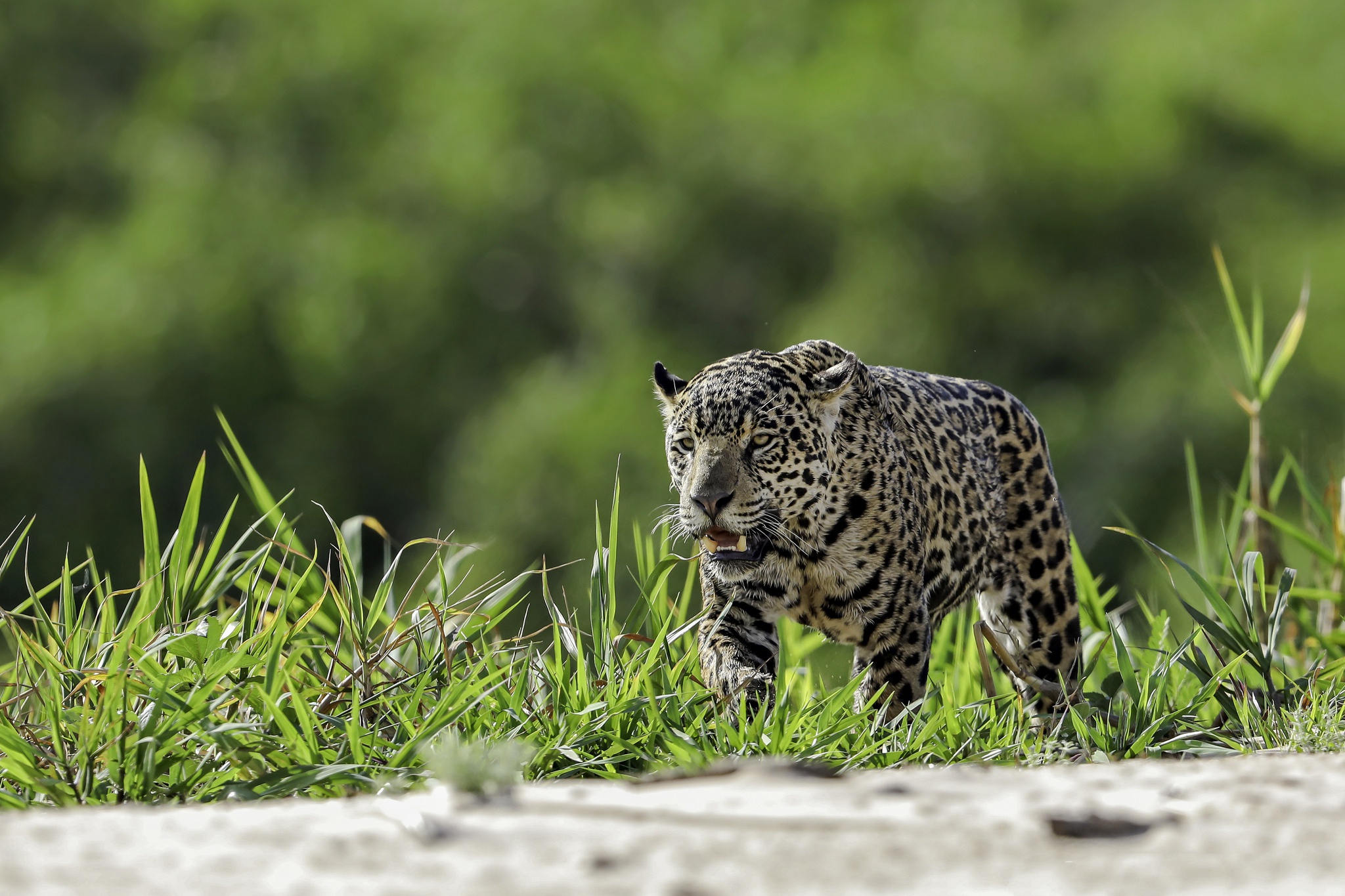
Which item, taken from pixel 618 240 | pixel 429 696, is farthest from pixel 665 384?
pixel 618 240

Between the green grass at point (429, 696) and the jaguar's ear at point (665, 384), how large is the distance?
51 centimetres

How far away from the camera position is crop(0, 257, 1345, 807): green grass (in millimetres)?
3779

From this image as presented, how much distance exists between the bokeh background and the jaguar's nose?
11016 millimetres

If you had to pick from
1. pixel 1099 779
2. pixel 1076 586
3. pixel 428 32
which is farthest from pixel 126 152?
pixel 1099 779

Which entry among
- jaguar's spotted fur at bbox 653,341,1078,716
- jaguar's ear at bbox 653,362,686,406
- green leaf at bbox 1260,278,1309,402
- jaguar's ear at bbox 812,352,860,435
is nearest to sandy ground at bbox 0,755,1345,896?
jaguar's spotted fur at bbox 653,341,1078,716

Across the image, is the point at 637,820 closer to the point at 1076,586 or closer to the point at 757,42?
the point at 1076,586

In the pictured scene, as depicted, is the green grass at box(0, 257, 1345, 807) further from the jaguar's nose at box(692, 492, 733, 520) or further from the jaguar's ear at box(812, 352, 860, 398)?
the jaguar's ear at box(812, 352, 860, 398)

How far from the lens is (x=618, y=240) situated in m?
20.8

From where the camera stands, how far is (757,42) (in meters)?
24.9

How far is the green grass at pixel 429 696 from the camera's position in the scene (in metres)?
3.78

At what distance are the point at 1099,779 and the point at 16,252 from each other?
26.4 meters

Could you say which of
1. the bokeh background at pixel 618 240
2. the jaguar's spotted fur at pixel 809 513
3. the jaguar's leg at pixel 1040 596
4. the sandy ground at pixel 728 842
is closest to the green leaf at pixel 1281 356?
the jaguar's leg at pixel 1040 596

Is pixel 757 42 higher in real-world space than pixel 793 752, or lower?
higher

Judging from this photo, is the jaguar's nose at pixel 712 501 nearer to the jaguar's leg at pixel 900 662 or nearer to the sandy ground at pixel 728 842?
the jaguar's leg at pixel 900 662
